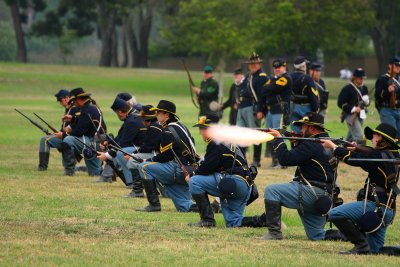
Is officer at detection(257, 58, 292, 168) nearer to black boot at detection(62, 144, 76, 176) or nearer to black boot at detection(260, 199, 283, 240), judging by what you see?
Result: black boot at detection(62, 144, 76, 176)

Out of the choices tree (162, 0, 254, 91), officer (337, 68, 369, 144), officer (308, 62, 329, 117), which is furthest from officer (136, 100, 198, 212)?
tree (162, 0, 254, 91)

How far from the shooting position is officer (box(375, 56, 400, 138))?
2186 centimetres

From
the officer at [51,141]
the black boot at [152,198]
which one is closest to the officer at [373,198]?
the black boot at [152,198]

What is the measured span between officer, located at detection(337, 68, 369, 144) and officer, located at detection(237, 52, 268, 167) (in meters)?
1.85

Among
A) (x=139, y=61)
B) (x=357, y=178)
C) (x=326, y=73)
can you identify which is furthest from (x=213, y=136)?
(x=326, y=73)

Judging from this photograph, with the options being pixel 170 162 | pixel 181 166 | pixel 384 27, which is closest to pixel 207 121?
pixel 181 166

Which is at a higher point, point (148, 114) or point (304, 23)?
point (148, 114)

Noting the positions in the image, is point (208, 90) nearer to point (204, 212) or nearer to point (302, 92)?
point (302, 92)

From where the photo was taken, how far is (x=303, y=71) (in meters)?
22.2

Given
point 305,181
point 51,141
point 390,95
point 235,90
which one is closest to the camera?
point 305,181

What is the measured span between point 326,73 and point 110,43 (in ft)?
96.9

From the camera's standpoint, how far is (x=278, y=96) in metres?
22.2

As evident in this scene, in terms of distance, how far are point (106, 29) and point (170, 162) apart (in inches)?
2587

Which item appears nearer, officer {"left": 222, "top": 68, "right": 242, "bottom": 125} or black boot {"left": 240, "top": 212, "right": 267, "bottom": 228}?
black boot {"left": 240, "top": 212, "right": 267, "bottom": 228}
